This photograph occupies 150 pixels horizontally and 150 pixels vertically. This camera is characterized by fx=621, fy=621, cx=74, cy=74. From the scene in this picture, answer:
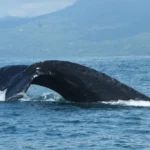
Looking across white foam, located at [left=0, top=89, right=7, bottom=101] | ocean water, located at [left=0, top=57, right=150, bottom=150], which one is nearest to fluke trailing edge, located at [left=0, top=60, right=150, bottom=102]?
white foam, located at [left=0, top=89, right=7, bottom=101]

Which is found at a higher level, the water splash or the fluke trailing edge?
the fluke trailing edge

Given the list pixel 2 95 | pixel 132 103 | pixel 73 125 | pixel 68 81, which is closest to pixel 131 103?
pixel 132 103

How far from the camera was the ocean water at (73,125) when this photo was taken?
13.3 metres

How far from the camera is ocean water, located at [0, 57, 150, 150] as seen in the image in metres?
13.3

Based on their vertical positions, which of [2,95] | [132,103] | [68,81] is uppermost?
[68,81]

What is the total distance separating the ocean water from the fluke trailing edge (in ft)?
1.04

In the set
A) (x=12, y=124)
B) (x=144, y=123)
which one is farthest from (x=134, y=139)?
(x=12, y=124)

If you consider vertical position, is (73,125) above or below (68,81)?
below

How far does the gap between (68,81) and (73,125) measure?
185 centimetres

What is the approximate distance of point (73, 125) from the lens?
1517 cm

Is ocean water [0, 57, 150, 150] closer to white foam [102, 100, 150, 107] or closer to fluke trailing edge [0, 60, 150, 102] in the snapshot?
white foam [102, 100, 150, 107]

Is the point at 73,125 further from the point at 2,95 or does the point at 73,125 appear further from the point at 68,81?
the point at 2,95

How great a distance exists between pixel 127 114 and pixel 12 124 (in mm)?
3258

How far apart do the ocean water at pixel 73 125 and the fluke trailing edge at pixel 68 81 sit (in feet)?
1.04
